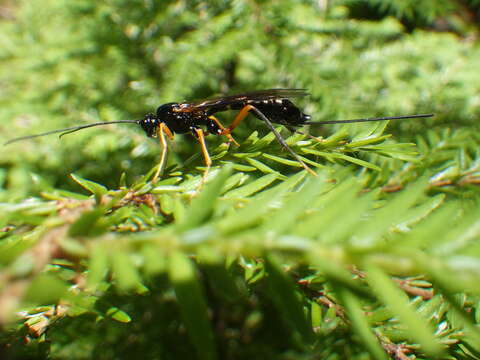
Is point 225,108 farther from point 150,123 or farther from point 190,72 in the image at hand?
point 190,72

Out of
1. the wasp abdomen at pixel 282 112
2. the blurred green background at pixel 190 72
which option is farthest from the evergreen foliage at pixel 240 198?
the wasp abdomen at pixel 282 112

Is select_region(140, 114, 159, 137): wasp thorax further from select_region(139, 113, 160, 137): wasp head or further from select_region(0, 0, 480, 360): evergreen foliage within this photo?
select_region(0, 0, 480, 360): evergreen foliage

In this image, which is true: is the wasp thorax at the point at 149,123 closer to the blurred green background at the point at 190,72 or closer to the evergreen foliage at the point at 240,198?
the evergreen foliage at the point at 240,198

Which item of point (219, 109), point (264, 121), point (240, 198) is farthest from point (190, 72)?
point (240, 198)

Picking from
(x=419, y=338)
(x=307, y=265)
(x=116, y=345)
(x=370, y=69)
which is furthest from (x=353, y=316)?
(x=370, y=69)

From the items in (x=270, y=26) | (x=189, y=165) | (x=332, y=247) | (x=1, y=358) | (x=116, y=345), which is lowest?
(x=116, y=345)

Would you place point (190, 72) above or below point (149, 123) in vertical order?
above

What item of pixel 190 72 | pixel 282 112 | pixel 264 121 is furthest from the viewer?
pixel 190 72

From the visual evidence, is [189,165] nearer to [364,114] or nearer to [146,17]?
[364,114]
